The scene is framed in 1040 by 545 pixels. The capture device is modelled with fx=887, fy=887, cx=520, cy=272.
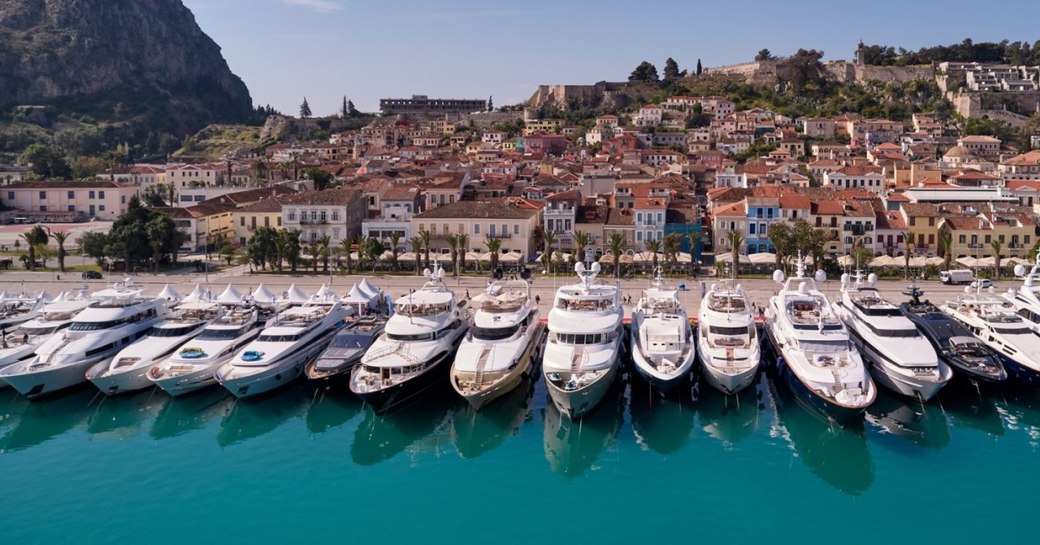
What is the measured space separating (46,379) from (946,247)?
47038 mm

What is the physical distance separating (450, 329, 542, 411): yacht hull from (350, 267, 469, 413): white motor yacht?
4.16ft

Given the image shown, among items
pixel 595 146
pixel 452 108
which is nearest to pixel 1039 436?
pixel 595 146

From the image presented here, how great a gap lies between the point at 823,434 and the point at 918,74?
14228 centimetres

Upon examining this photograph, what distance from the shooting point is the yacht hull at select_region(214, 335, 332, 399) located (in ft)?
99.6

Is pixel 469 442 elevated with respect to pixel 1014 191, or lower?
lower

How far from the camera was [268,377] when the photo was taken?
31.1m

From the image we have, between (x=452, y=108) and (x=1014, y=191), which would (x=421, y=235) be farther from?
(x=452, y=108)

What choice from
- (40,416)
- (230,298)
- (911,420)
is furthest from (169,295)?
(911,420)

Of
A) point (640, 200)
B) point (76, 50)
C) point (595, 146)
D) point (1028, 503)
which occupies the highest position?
point (76, 50)

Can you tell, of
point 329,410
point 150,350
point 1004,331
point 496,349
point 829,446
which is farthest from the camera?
point 1004,331

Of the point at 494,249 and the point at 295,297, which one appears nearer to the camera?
the point at 295,297

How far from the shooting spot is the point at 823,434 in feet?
91.6

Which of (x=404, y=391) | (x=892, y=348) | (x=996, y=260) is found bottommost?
(x=404, y=391)

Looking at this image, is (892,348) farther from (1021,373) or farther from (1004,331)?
(1004,331)
